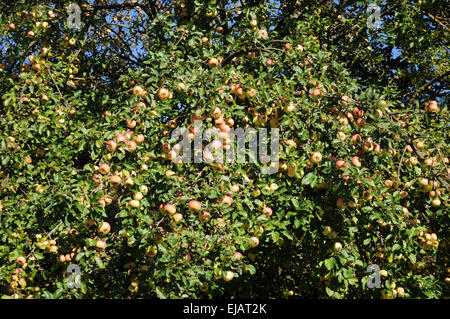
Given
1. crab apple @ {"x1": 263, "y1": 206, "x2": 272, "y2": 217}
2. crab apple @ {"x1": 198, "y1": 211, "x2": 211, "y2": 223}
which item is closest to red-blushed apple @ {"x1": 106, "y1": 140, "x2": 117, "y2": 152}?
crab apple @ {"x1": 198, "y1": 211, "x2": 211, "y2": 223}

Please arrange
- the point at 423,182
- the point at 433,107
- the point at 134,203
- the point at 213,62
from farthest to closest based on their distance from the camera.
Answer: the point at 213,62, the point at 433,107, the point at 423,182, the point at 134,203

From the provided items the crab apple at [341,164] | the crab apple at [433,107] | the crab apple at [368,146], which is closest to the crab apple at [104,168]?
the crab apple at [341,164]

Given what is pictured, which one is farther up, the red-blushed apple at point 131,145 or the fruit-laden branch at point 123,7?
the fruit-laden branch at point 123,7

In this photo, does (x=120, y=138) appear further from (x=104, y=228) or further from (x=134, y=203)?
(x=104, y=228)

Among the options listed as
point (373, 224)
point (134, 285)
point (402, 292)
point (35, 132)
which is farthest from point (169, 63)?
point (402, 292)

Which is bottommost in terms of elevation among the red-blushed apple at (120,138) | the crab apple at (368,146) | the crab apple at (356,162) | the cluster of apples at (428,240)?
the cluster of apples at (428,240)

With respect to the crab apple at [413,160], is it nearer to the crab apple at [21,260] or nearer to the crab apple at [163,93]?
the crab apple at [163,93]

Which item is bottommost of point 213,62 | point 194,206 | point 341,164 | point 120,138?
point 194,206

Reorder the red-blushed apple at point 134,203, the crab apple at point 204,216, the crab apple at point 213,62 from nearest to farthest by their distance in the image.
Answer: the red-blushed apple at point 134,203, the crab apple at point 204,216, the crab apple at point 213,62

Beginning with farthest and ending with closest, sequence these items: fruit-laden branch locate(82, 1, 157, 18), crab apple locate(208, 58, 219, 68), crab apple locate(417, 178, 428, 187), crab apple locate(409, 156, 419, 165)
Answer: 1. fruit-laden branch locate(82, 1, 157, 18)
2. crab apple locate(208, 58, 219, 68)
3. crab apple locate(409, 156, 419, 165)
4. crab apple locate(417, 178, 428, 187)

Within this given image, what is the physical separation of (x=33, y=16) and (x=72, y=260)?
2.36 metres

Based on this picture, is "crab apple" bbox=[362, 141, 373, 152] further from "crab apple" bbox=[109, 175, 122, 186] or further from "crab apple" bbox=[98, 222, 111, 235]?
"crab apple" bbox=[98, 222, 111, 235]

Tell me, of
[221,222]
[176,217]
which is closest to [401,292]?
[221,222]

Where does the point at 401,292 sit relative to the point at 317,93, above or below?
below
